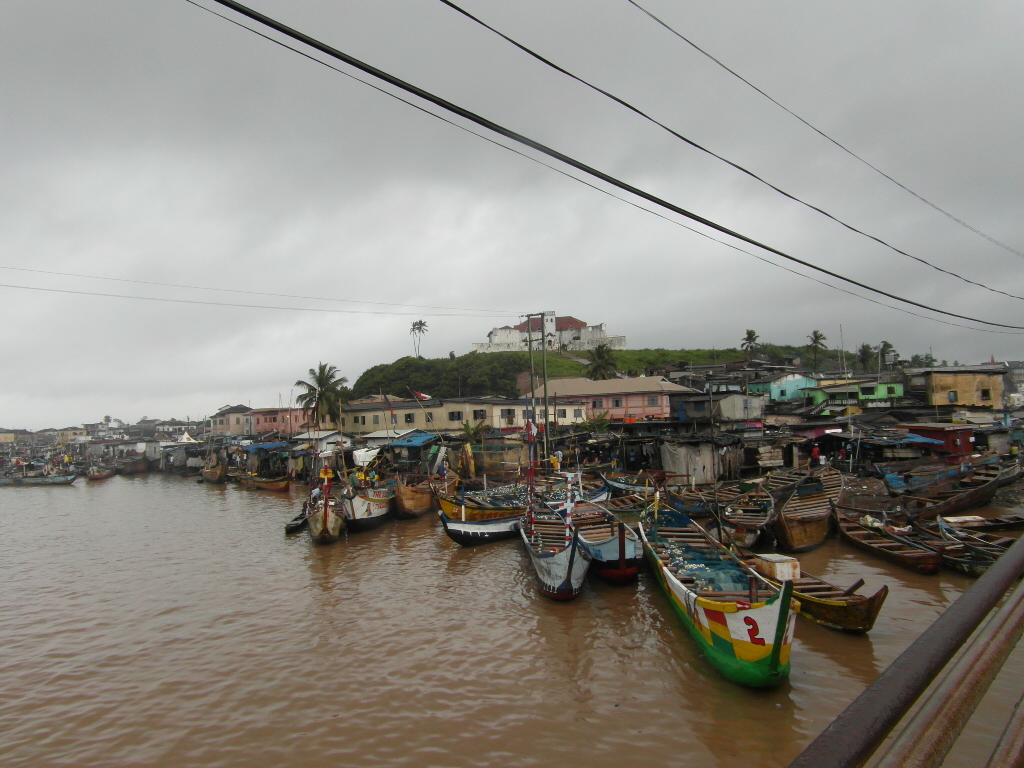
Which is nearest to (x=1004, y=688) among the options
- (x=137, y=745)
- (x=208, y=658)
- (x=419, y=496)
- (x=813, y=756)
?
(x=813, y=756)

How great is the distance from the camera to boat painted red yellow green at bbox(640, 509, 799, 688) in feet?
34.8

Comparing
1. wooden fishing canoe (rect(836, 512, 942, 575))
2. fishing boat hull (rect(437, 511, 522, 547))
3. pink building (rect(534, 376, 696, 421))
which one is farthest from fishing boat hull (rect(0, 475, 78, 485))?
wooden fishing canoe (rect(836, 512, 942, 575))

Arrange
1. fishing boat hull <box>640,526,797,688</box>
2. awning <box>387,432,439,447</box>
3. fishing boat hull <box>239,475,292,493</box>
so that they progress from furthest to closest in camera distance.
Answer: fishing boat hull <box>239,475,292,493</box>
awning <box>387,432,439,447</box>
fishing boat hull <box>640,526,797,688</box>

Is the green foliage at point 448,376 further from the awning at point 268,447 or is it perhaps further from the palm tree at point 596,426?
the palm tree at point 596,426

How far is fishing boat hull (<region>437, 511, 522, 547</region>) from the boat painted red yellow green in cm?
836

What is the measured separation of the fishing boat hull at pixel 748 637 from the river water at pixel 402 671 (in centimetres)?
47

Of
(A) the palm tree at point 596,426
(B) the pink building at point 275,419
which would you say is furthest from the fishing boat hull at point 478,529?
(B) the pink building at point 275,419

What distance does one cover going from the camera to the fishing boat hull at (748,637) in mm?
10500

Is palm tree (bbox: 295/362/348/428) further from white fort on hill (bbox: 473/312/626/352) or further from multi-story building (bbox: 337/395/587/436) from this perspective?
white fort on hill (bbox: 473/312/626/352)

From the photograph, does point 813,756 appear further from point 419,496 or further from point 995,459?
point 995,459

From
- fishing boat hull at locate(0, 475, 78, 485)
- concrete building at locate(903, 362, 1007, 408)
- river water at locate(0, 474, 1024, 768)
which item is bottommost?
river water at locate(0, 474, 1024, 768)

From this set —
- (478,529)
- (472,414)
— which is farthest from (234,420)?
(478,529)

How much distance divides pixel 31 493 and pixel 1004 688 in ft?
241

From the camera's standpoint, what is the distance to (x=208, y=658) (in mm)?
14242
